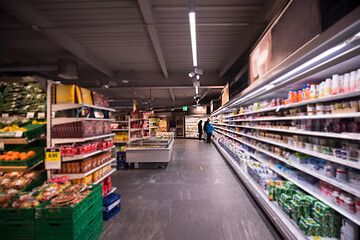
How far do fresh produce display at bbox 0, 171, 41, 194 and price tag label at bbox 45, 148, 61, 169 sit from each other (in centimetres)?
34

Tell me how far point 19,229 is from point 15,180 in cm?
98

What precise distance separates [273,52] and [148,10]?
2.42 metres

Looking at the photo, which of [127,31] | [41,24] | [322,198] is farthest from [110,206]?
[41,24]

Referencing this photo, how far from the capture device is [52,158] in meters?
2.56

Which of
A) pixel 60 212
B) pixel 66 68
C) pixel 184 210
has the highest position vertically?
pixel 66 68

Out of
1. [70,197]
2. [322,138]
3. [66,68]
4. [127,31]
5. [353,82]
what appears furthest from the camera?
[66,68]

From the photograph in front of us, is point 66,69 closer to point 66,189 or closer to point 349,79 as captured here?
point 66,189

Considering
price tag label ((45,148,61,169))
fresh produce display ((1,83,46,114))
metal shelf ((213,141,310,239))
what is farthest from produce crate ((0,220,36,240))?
metal shelf ((213,141,310,239))

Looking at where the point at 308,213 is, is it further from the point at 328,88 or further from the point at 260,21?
the point at 260,21

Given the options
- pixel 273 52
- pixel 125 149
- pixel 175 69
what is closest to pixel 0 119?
pixel 125 149

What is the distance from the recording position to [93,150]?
3.12 m

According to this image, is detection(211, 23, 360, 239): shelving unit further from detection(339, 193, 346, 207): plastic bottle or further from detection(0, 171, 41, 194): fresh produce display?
detection(0, 171, 41, 194): fresh produce display

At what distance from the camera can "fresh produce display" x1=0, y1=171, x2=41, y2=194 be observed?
8.07ft

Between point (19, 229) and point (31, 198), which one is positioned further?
point (31, 198)
